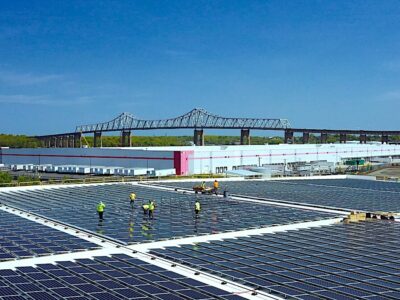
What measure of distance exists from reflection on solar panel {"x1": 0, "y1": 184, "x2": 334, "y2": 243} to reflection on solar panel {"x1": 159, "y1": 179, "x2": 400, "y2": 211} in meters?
3.31

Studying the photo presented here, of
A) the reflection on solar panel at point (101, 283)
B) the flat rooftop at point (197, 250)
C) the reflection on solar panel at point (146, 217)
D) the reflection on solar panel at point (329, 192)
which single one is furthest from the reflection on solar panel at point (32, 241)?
the reflection on solar panel at point (329, 192)

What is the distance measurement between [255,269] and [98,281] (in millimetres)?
3935

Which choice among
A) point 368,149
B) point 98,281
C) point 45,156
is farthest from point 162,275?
point 368,149

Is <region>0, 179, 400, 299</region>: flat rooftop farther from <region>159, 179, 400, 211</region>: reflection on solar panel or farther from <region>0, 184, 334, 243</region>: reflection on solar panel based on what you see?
<region>159, 179, 400, 211</region>: reflection on solar panel

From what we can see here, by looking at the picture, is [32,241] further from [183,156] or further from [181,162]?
[183,156]

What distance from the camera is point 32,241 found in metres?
16.6

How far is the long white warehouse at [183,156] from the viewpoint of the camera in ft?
218

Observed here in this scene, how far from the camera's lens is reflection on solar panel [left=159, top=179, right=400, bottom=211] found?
87.7ft

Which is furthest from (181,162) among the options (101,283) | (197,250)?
(101,283)

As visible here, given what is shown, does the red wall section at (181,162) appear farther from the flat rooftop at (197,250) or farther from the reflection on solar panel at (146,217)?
the flat rooftop at (197,250)

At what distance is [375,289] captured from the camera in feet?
37.9

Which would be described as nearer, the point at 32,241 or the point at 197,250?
the point at 197,250

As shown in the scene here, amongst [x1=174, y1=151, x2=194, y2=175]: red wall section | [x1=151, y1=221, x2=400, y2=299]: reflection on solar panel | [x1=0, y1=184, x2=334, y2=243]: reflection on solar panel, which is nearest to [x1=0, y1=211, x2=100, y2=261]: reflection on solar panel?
[x1=0, y1=184, x2=334, y2=243]: reflection on solar panel

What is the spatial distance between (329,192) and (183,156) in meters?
34.0
